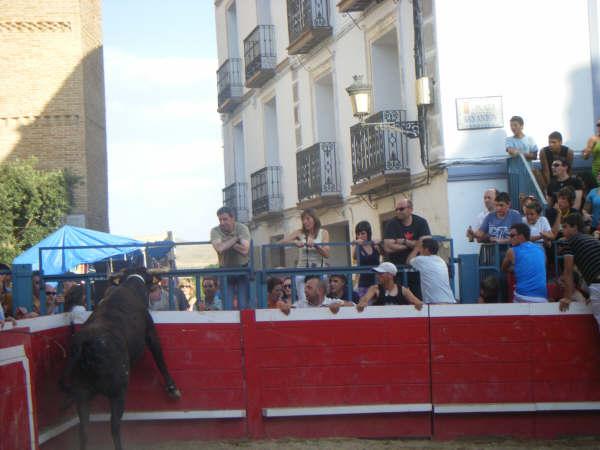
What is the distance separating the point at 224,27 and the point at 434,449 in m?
18.1

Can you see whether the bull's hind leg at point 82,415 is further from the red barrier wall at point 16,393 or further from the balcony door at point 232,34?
the balcony door at point 232,34

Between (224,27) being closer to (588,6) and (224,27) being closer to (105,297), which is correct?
(588,6)

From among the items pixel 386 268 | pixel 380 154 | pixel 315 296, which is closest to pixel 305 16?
pixel 380 154

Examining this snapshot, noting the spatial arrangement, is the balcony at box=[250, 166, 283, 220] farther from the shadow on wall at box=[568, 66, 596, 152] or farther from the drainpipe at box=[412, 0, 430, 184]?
the shadow on wall at box=[568, 66, 596, 152]

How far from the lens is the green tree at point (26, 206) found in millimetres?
24156

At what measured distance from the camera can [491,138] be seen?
1252cm

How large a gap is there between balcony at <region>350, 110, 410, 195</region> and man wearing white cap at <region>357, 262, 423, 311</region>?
523cm

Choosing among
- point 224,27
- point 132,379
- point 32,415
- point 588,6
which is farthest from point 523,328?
point 224,27

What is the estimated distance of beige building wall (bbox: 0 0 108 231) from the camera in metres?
26.8

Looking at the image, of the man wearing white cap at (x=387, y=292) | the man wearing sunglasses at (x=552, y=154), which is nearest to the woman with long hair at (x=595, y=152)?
the man wearing sunglasses at (x=552, y=154)

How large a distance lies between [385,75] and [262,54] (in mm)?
5564

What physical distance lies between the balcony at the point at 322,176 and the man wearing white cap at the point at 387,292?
8.15 m

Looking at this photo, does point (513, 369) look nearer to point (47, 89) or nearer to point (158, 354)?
point (158, 354)

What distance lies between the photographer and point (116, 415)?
7.72 m
